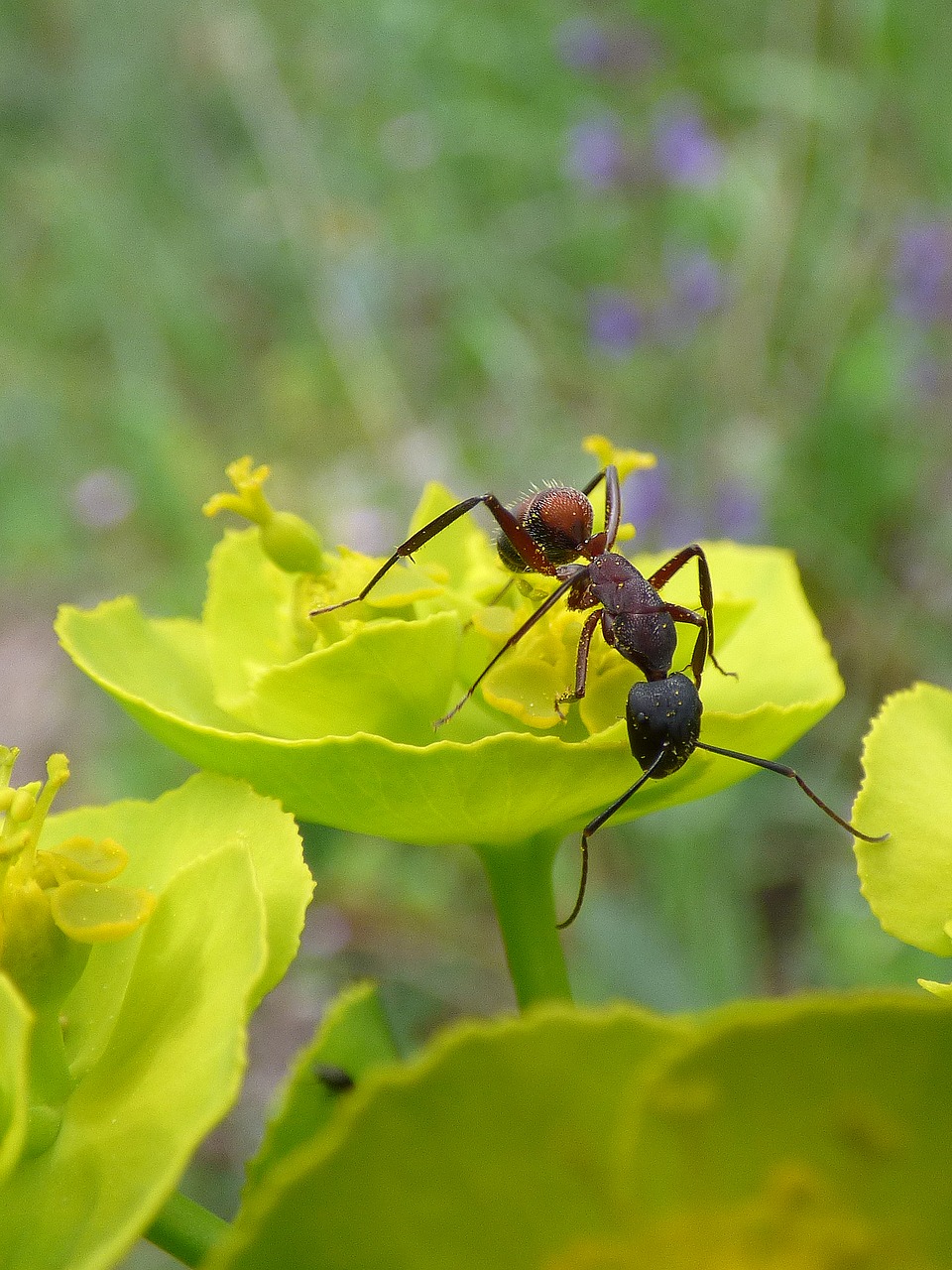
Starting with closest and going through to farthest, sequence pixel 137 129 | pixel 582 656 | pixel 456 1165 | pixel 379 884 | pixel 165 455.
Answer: pixel 456 1165 → pixel 582 656 → pixel 379 884 → pixel 165 455 → pixel 137 129

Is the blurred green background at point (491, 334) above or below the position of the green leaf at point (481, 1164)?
below

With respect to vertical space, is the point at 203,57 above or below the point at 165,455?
above

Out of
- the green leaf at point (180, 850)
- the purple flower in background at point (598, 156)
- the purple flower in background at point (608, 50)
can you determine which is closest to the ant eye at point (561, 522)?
the green leaf at point (180, 850)

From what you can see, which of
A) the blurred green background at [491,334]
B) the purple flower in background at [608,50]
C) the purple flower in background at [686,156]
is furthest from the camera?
the purple flower in background at [608,50]

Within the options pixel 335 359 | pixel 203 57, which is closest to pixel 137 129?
pixel 203 57

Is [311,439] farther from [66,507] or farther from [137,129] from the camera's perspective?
[137,129]

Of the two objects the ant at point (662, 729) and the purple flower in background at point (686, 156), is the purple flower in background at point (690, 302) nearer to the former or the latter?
the purple flower in background at point (686, 156)

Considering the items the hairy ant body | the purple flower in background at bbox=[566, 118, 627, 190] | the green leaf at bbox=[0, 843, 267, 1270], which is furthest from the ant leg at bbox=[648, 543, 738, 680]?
the purple flower in background at bbox=[566, 118, 627, 190]

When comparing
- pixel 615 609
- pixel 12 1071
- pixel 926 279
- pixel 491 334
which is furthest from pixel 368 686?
pixel 491 334
